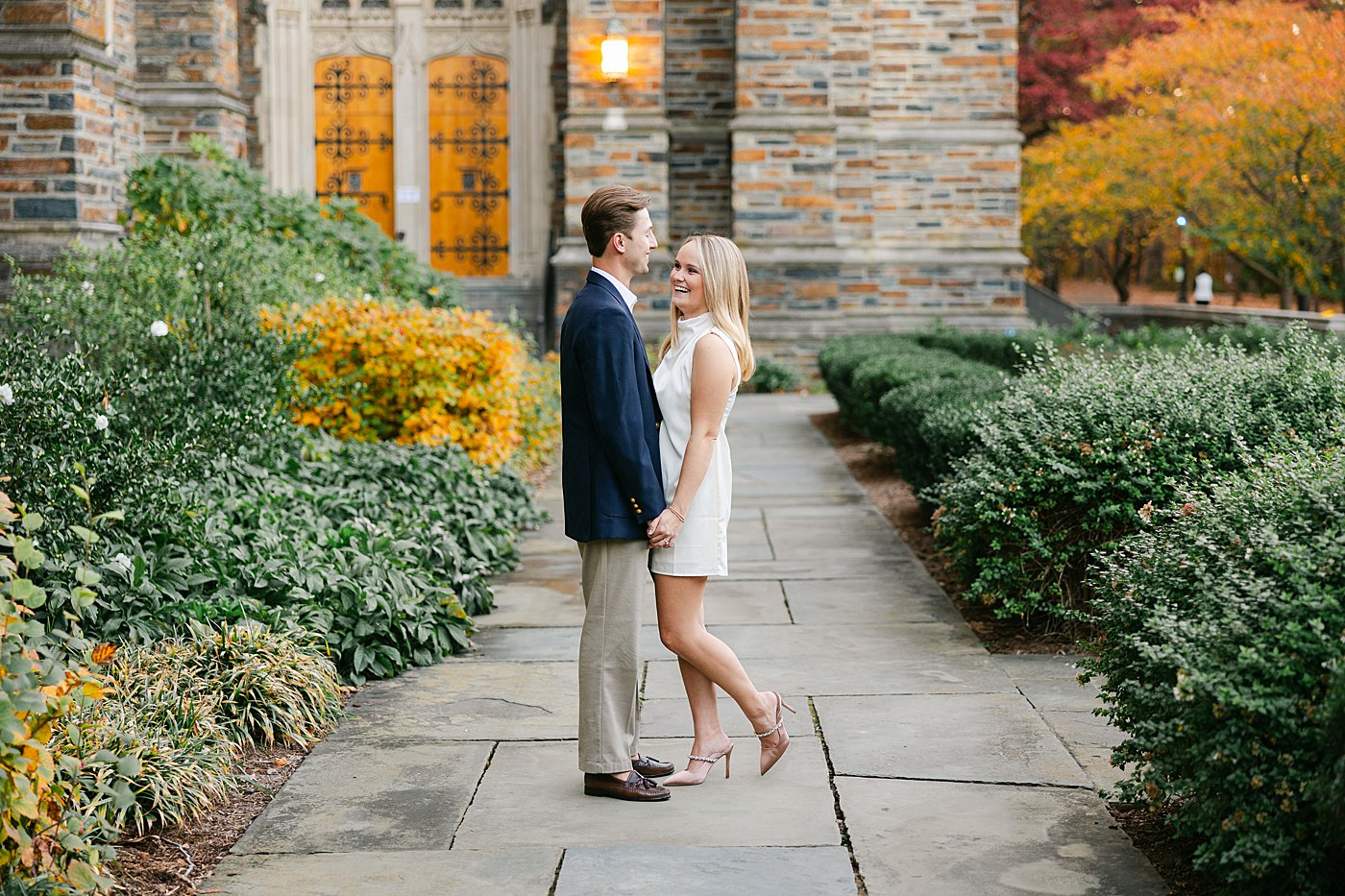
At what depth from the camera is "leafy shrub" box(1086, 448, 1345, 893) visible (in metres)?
2.92

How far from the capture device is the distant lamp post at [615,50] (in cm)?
1459

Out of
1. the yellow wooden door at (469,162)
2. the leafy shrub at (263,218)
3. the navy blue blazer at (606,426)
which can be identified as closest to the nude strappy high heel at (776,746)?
the navy blue blazer at (606,426)

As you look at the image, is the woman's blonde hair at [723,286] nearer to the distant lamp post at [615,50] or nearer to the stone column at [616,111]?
the stone column at [616,111]

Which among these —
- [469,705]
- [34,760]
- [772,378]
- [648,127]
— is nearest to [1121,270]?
[772,378]

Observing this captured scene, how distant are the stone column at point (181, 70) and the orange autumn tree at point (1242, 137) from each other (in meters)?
12.6

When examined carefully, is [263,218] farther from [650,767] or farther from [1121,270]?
[1121,270]

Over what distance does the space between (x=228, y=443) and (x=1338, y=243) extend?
16.8 meters

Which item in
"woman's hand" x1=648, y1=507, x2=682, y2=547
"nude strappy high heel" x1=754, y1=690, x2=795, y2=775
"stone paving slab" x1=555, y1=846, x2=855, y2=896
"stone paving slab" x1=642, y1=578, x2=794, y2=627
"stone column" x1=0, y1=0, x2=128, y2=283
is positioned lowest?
Result: "stone paving slab" x1=642, y1=578, x2=794, y2=627

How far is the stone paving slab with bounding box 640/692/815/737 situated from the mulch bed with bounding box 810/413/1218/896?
3.06 ft

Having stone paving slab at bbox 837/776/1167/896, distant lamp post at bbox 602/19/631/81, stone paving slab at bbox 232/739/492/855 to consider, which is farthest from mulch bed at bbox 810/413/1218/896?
distant lamp post at bbox 602/19/631/81

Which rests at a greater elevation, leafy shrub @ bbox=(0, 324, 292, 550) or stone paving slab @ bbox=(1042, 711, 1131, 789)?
leafy shrub @ bbox=(0, 324, 292, 550)

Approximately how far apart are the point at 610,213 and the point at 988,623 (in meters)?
2.93

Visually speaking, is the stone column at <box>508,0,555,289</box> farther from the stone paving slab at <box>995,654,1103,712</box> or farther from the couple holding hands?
the couple holding hands

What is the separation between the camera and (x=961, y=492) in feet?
19.1
